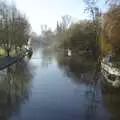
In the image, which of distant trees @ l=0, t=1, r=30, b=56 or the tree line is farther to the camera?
distant trees @ l=0, t=1, r=30, b=56

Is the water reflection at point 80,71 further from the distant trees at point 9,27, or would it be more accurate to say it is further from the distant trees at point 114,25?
the distant trees at point 9,27

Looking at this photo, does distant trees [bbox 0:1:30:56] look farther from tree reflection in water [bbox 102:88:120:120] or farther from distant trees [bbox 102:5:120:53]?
tree reflection in water [bbox 102:88:120:120]

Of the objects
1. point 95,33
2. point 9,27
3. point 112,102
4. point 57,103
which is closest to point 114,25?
point 112,102

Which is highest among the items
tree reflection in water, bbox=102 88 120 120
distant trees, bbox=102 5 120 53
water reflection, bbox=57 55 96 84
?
distant trees, bbox=102 5 120 53

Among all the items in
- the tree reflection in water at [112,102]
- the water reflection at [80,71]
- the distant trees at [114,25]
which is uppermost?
the distant trees at [114,25]

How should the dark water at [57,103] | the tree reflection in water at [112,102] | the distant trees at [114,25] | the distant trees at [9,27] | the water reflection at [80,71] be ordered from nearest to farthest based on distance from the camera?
the dark water at [57,103] < the tree reflection in water at [112,102] < the distant trees at [114,25] < the water reflection at [80,71] < the distant trees at [9,27]

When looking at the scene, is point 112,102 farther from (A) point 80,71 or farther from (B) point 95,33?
(B) point 95,33

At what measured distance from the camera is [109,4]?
77.6ft

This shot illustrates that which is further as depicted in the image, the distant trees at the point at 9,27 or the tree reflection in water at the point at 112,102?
the distant trees at the point at 9,27

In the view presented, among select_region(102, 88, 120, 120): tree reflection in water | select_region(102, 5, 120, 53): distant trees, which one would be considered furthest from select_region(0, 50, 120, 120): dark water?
select_region(102, 5, 120, 53): distant trees

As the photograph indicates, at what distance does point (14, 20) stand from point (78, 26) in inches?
1052

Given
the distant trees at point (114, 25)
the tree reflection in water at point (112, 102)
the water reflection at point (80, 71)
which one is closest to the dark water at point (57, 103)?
the tree reflection in water at point (112, 102)

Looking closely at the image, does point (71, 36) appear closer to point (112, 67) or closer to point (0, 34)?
point (0, 34)

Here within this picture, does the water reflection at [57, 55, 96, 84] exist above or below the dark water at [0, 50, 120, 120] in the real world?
below
